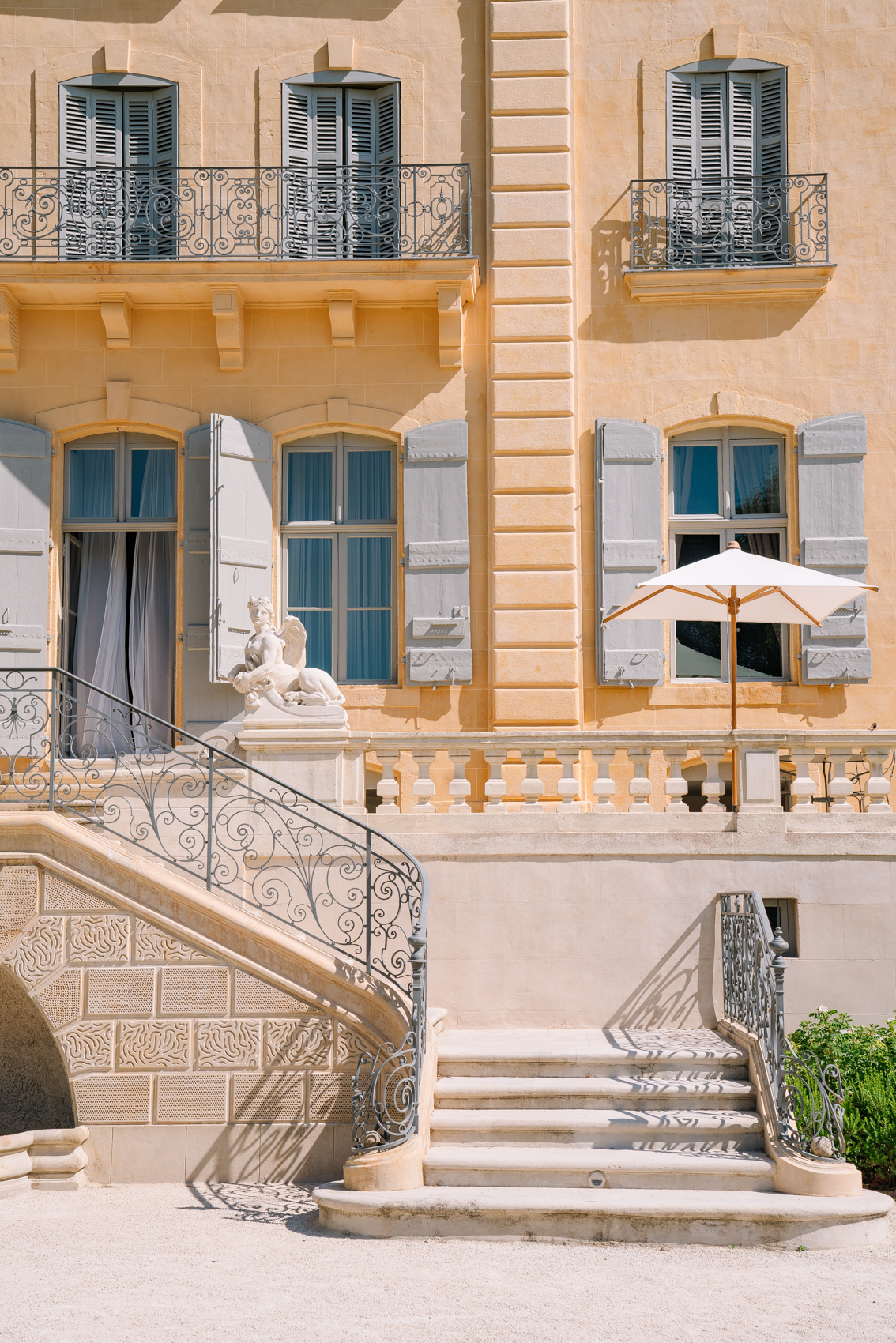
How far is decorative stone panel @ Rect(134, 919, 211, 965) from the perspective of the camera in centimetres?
821

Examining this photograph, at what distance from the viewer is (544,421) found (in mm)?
12125

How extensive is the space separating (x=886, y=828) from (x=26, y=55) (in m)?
10.1

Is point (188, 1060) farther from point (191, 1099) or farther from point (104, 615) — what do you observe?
point (104, 615)

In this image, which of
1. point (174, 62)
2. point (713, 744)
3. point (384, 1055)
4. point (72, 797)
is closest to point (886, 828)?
point (713, 744)

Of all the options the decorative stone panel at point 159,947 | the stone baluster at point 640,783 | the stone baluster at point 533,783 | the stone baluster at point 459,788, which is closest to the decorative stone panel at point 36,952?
the decorative stone panel at point 159,947

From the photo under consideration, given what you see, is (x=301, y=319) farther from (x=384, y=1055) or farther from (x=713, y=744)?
(x=384, y=1055)

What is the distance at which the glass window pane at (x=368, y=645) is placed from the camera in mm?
12289

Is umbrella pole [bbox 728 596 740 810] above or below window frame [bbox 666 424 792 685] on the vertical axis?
below

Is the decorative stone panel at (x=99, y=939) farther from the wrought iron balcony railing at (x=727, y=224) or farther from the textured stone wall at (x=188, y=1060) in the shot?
the wrought iron balcony railing at (x=727, y=224)

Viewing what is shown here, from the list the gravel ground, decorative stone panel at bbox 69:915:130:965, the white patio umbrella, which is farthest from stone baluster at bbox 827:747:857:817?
decorative stone panel at bbox 69:915:130:965

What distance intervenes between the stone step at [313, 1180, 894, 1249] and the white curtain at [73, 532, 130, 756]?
20.8 ft

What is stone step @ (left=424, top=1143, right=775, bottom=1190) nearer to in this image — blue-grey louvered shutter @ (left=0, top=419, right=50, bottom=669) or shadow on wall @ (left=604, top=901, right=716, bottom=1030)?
shadow on wall @ (left=604, top=901, right=716, bottom=1030)

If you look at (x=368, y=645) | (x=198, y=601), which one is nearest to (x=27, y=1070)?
(x=198, y=601)

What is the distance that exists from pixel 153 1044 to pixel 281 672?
282 centimetres
